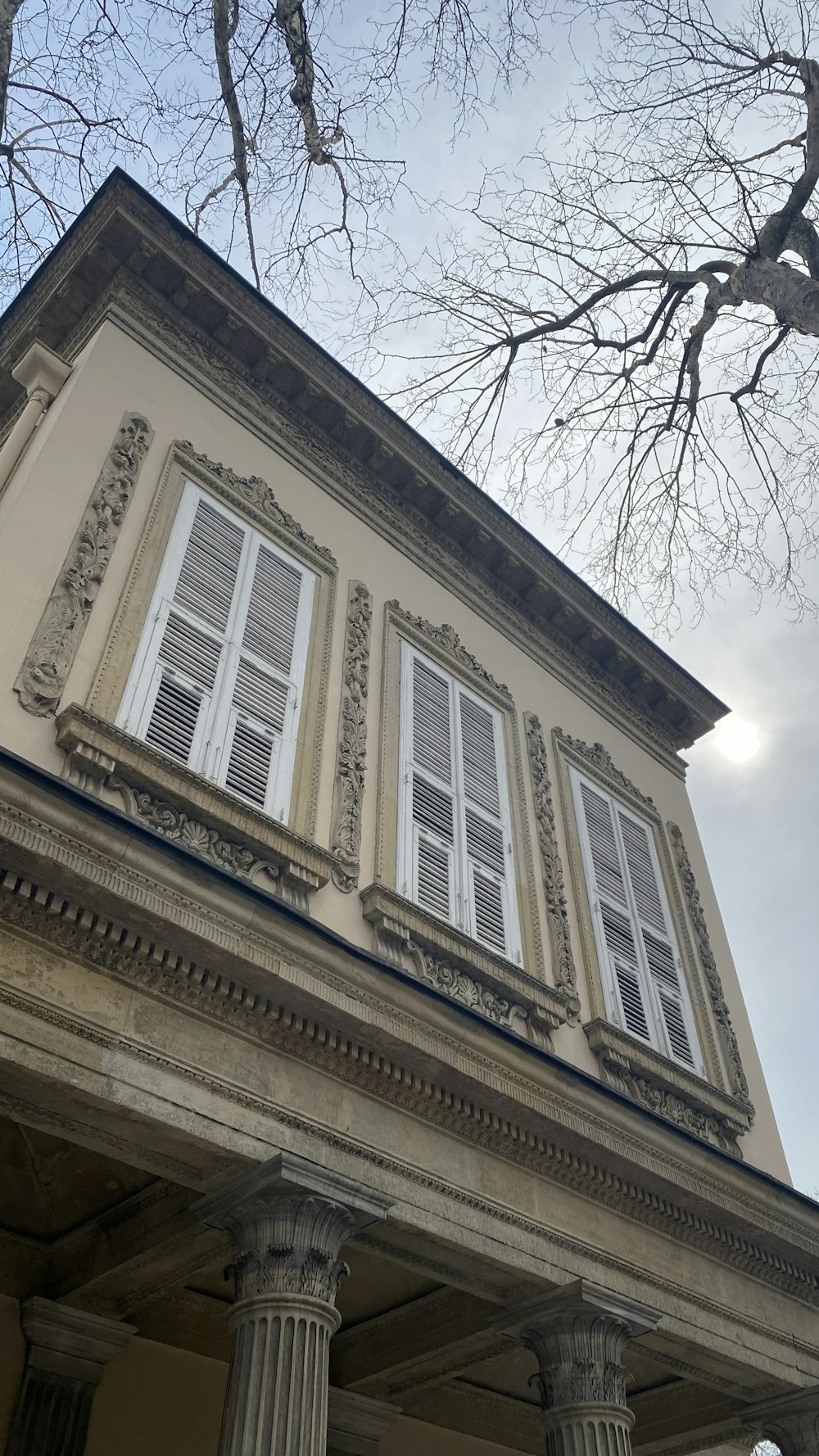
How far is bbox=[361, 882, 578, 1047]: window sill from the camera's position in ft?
27.0

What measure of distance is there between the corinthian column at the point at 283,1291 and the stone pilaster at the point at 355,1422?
368 cm

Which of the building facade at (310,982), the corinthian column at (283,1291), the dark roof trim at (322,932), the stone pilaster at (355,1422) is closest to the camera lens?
the corinthian column at (283,1291)

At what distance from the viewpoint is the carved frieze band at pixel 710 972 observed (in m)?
11.3

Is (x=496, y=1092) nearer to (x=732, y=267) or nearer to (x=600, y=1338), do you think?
(x=600, y=1338)

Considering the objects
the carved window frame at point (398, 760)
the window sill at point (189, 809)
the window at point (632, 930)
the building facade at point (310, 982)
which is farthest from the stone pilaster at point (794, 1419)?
the window sill at point (189, 809)

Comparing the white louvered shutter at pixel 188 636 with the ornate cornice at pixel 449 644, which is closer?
the white louvered shutter at pixel 188 636

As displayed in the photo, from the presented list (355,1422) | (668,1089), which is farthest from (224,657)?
(355,1422)

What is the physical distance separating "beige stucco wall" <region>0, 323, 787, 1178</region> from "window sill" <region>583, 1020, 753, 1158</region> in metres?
0.18

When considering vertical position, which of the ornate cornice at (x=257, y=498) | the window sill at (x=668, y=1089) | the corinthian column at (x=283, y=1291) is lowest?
the corinthian column at (x=283, y=1291)

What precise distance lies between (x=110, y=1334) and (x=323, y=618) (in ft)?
19.1

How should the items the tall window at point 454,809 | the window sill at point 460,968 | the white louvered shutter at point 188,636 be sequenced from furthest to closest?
the tall window at point 454,809
the window sill at point 460,968
the white louvered shutter at point 188,636

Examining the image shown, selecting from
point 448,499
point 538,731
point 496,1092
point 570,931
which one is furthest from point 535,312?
point 496,1092

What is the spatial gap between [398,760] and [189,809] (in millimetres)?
2705

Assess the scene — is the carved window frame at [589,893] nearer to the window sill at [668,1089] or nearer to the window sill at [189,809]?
the window sill at [668,1089]
